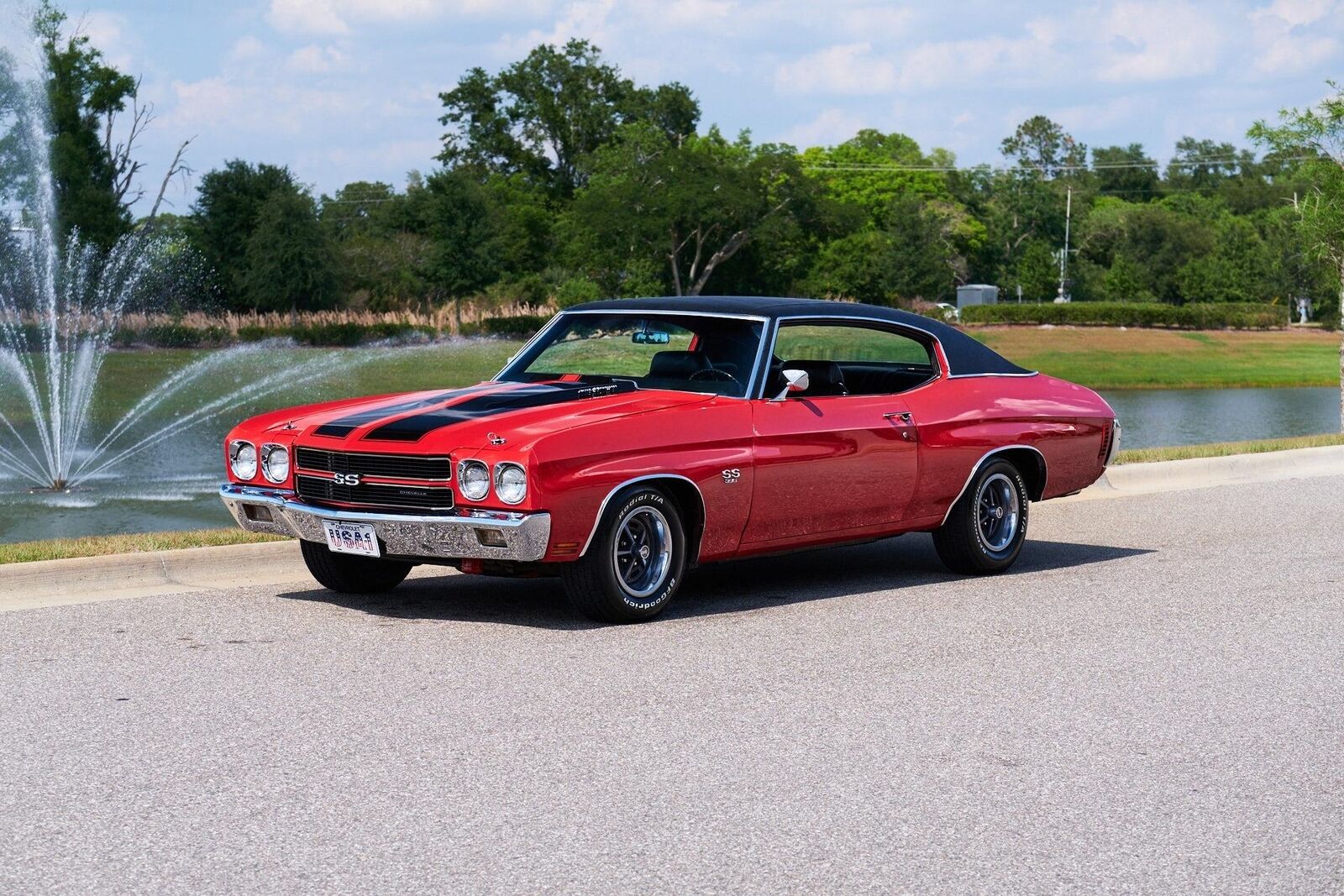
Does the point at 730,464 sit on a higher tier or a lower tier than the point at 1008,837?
higher

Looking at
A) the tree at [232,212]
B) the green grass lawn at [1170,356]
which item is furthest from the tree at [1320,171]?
the tree at [232,212]

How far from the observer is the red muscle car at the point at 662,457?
26.2 ft

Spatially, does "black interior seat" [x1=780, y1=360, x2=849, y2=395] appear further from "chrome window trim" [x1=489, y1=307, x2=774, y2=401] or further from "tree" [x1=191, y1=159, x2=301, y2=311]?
"tree" [x1=191, y1=159, x2=301, y2=311]

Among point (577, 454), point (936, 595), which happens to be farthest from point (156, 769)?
point (936, 595)

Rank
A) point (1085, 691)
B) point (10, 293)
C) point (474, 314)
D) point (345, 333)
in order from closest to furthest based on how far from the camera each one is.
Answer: point (1085, 691)
point (10, 293)
point (345, 333)
point (474, 314)

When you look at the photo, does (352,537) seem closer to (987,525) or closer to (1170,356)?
(987,525)

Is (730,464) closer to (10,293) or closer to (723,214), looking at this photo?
(10,293)

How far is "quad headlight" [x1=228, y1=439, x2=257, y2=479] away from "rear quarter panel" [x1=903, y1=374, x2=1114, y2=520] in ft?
11.9

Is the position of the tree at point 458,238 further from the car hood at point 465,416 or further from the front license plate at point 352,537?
the front license plate at point 352,537

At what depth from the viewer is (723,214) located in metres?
87.7

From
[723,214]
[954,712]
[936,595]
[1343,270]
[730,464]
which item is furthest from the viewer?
[723,214]

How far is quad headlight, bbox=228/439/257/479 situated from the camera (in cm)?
879

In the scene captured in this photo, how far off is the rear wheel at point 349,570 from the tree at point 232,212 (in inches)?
2023

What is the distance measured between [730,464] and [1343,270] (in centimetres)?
2109
